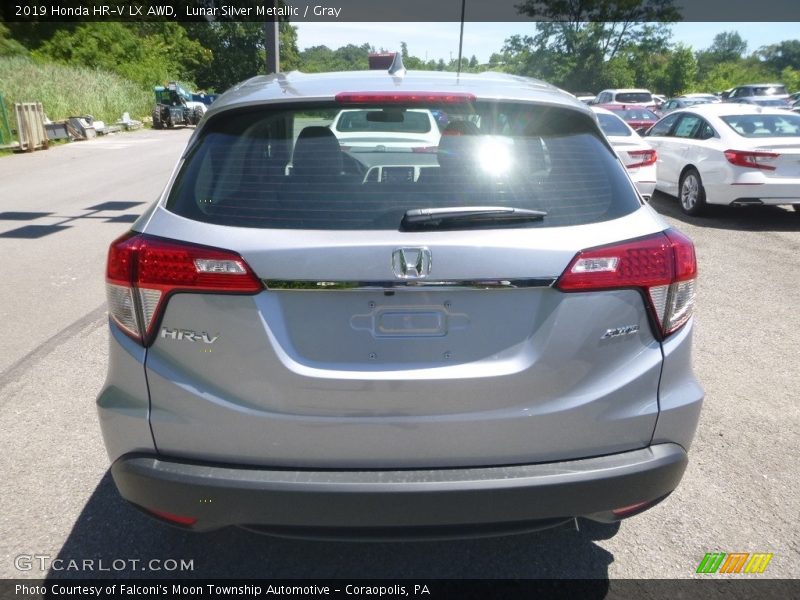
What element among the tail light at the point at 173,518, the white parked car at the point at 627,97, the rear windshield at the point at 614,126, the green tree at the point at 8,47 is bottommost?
the white parked car at the point at 627,97

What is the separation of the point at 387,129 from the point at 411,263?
18.7 ft

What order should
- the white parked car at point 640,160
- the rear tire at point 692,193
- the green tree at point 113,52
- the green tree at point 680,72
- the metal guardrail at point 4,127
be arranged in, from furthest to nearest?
1. the green tree at point 680,72
2. the green tree at point 113,52
3. the metal guardrail at point 4,127
4. the rear tire at point 692,193
5. the white parked car at point 640,160

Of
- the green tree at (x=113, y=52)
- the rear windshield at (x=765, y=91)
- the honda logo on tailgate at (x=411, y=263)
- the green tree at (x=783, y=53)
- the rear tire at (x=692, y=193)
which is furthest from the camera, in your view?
the green tree at (x=783, y=53)

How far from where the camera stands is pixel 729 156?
9.74 metres

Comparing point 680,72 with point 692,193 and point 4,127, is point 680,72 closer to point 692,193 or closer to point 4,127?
point 4,127

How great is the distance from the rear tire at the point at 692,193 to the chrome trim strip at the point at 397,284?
365 inches

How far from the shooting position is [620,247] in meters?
2.22

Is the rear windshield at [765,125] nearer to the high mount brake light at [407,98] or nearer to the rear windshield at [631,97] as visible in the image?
the high mount brake light at [407,98]

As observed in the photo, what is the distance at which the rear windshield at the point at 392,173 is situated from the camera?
225 centimetres

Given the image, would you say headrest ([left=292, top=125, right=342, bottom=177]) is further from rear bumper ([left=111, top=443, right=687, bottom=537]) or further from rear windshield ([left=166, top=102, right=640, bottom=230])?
rear bumper ([left=111, top=443, right=687, bottom=537])

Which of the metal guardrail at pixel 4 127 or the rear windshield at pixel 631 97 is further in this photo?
the rear windshield at pixel 631 97

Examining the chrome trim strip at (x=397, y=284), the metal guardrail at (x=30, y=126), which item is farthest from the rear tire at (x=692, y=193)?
the metal guardrail at (x=30, y=126)

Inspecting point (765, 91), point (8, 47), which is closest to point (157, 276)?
point (765, 91)

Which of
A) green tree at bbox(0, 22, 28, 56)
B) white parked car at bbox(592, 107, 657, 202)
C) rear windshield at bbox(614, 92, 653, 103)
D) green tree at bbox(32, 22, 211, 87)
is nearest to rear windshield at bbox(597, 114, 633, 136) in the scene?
white parked car at bbox(592, 107, 657, 202)
